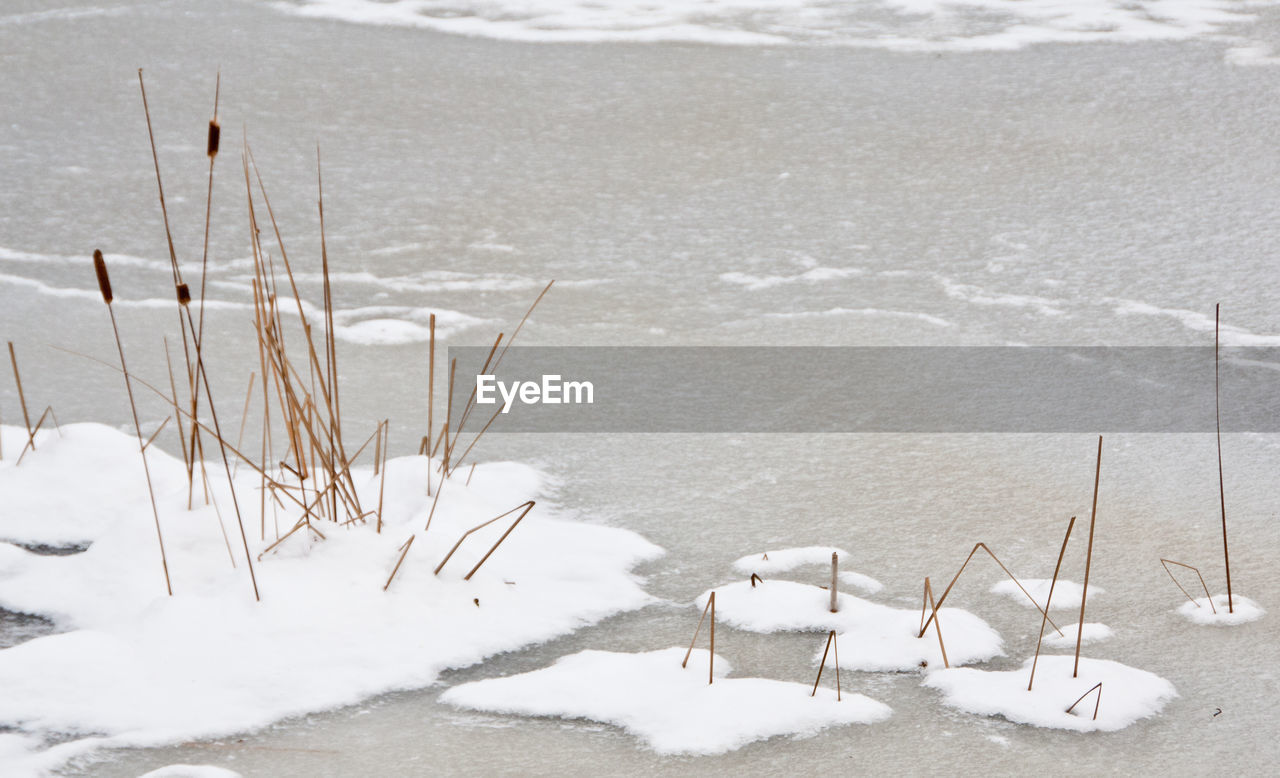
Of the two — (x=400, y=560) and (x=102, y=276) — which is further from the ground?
(x=102, y=276)

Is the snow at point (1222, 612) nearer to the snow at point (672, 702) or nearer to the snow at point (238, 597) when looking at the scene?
the snow at point (672, 702)

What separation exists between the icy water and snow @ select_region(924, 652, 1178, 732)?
23 mm

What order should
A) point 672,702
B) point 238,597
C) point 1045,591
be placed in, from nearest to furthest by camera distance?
point 672,702 → point 238,597 → point 1045,591

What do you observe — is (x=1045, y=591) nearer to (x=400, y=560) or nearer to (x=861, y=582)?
(x=861, y=582)

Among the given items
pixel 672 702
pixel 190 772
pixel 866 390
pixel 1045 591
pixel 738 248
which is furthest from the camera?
pixel 738 248

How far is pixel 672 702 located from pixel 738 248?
1418 millimetres

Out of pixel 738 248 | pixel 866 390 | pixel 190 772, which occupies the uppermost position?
pixel 738 248

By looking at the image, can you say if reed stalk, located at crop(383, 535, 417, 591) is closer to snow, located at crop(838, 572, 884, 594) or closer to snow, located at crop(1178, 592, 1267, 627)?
snow, located at crop(838, 572, 884, 594)

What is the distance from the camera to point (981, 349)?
2076mm

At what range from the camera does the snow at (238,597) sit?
3.85 feet

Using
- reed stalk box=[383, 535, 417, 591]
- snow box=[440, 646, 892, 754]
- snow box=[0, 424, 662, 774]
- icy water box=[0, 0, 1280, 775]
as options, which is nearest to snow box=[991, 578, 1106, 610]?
icy water box=[0, 0, 1280, 775]

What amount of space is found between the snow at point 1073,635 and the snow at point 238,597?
16.6 inches

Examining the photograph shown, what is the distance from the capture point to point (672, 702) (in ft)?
3.92

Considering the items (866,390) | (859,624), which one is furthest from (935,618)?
(866,390)
